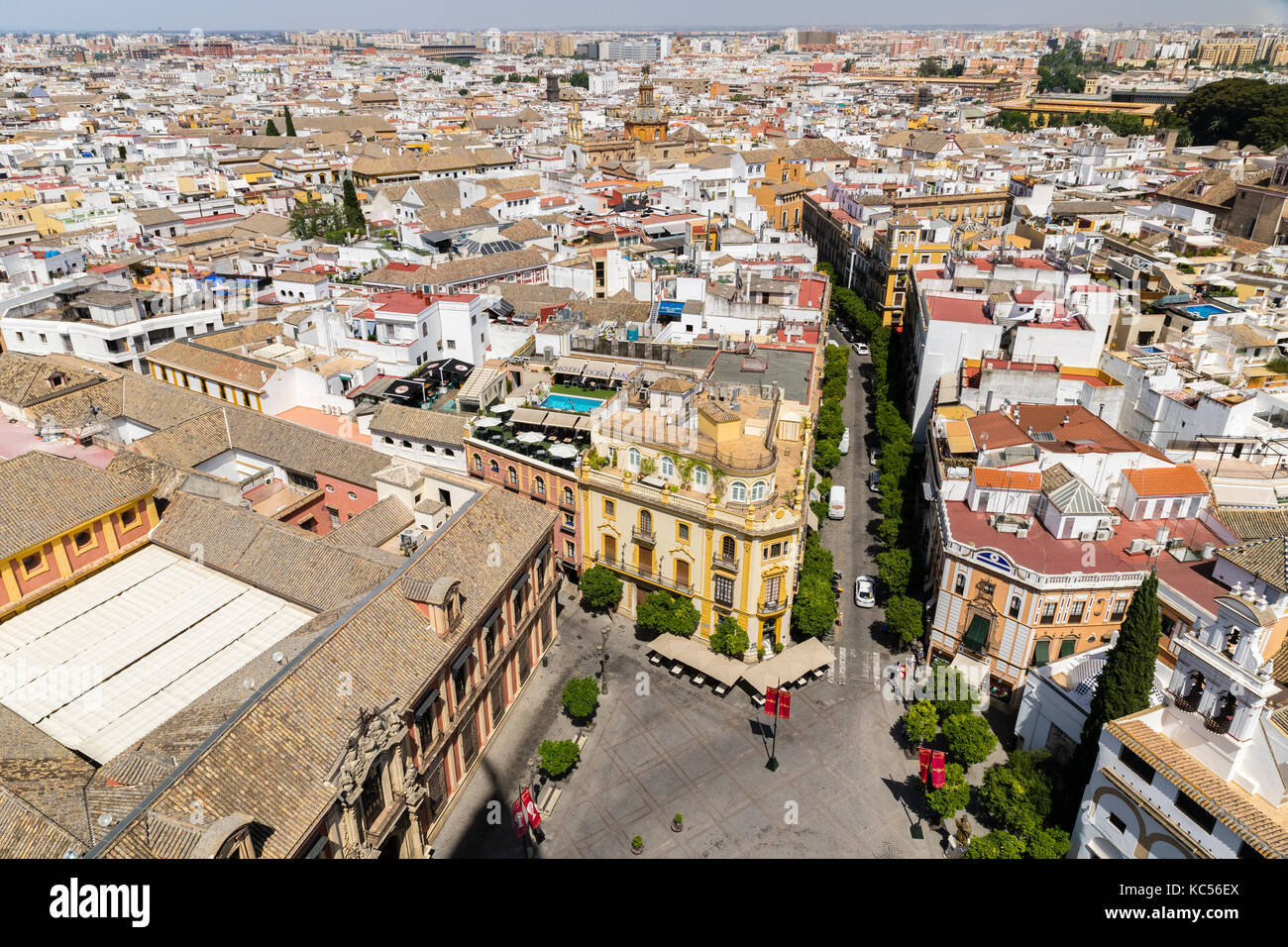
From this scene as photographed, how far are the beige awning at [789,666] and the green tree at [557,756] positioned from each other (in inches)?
412

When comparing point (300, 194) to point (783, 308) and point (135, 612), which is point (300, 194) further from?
point (135, 612)

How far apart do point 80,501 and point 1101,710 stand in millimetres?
45502

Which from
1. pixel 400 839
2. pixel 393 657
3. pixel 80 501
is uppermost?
pixel 80 501

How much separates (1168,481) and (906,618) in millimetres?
16190

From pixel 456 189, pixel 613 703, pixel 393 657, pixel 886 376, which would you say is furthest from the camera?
pixel 456 189

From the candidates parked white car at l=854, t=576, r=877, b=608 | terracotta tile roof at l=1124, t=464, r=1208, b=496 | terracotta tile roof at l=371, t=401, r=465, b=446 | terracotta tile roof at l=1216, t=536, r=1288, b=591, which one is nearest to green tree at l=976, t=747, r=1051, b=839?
terracotta tile roof at l=1216, t=536, r=1288, b=591

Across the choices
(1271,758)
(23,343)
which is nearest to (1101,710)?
(1271,758)

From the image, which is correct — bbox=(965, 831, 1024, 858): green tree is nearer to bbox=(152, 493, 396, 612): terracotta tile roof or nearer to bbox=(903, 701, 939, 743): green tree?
bbox=(903, 701, 939, 743): green tree

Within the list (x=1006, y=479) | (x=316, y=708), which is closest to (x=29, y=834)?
(x=316, y=708)

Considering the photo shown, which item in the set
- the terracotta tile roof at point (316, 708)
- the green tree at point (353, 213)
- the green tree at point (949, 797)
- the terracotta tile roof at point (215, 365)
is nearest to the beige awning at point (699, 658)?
the terracotta tile roof at point (316, 708)

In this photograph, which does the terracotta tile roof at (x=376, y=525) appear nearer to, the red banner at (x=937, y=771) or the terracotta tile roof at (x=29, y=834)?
the terracotta tile roof at (x=29, y=834)

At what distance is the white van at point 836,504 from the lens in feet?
196

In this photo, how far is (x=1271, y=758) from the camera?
26.4 meters

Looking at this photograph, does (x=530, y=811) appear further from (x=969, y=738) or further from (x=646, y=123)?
A: (x=646, y=123)
